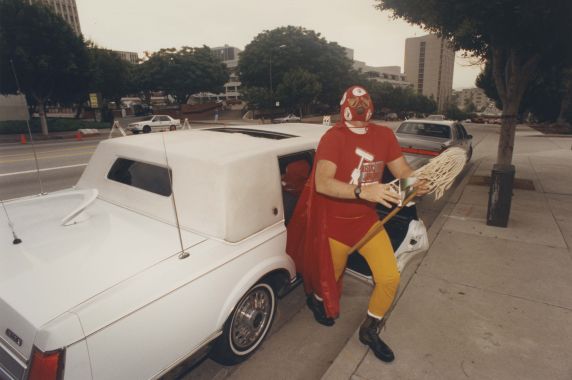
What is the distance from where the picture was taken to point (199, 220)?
239 centimetres

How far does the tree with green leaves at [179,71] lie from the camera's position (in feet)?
178

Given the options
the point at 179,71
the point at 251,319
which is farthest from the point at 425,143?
the point at 179,71

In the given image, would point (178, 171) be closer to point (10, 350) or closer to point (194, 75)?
point (10, 350)

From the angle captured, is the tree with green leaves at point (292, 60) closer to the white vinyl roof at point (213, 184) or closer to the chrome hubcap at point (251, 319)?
the white vinyl roof at point (213, 184)

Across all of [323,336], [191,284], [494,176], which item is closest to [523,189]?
[494,176]

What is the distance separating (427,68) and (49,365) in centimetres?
18922

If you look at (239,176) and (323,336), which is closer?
(239,176)

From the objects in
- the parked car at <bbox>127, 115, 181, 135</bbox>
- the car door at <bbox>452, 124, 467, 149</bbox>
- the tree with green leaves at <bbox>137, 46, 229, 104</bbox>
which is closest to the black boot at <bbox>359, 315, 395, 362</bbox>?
the car door at <bbox>452, 124, 467, 149</bbox>

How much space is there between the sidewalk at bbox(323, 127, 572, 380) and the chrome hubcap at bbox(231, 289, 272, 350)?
2.17 feet

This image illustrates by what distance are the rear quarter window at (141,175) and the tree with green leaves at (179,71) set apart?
56283 millimetres

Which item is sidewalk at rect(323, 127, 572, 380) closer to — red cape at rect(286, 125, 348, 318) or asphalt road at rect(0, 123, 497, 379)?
asphalt road at rect(0, 123, 497, 379)

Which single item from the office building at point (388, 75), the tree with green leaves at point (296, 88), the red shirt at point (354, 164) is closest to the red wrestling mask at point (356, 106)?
the red shirt at point (354, 164)

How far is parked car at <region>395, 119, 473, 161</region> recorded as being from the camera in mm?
9383

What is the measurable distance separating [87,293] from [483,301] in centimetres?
363
